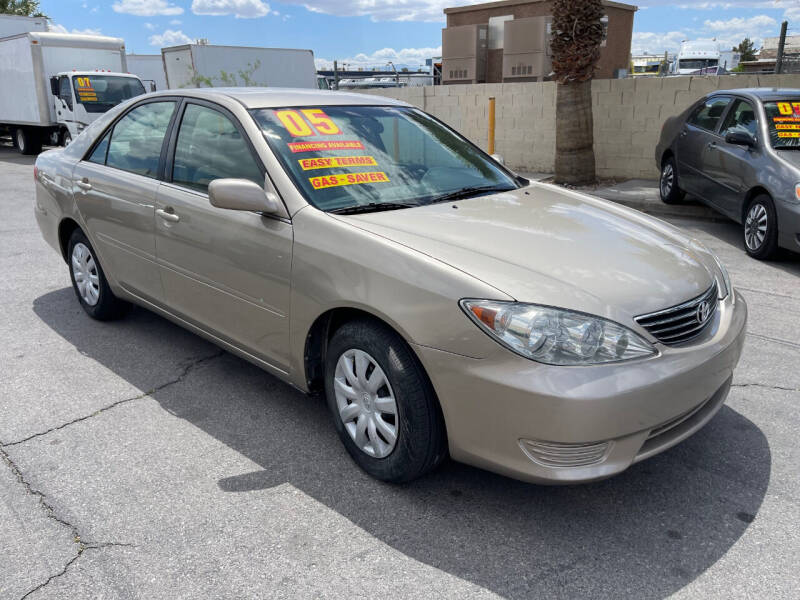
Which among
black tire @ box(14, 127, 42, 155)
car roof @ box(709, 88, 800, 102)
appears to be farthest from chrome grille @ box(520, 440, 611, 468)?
black tire @ box(14, 127, 42, 155)

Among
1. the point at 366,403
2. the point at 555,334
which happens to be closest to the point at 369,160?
the point at 366,403

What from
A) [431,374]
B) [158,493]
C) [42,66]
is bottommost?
[158,493]

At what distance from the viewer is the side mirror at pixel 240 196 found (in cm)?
316

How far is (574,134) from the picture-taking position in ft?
35.7

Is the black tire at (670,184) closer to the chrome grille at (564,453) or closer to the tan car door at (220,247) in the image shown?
the tan car door at (220,247)

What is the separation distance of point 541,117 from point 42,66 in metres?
13.5

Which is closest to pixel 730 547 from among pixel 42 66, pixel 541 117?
pixel 541 117

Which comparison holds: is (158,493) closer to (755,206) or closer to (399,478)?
(399,478)

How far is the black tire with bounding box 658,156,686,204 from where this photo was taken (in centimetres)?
901

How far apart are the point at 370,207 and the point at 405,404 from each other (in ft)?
3.30

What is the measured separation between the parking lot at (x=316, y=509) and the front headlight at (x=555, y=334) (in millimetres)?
760

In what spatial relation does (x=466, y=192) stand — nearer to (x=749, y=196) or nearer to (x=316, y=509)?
(x=316, y=509)

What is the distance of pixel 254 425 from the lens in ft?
11.9

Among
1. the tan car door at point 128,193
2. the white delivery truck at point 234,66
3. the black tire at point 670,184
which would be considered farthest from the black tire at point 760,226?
the white delivery truck at point 234,66
